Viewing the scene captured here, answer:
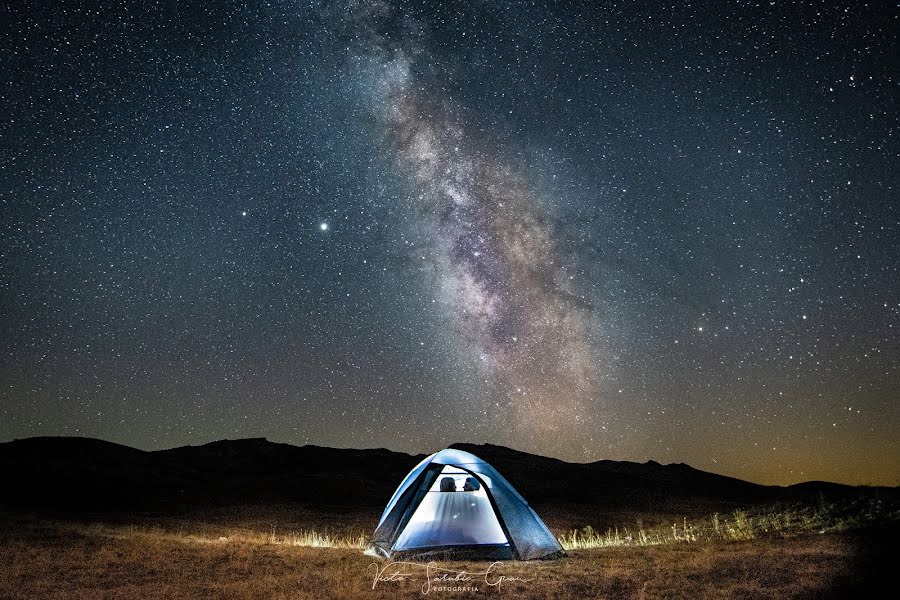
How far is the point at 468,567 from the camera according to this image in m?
9.40

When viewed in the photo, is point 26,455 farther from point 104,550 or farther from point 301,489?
point 104,550

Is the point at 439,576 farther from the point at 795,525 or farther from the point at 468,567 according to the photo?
the point at 795,525

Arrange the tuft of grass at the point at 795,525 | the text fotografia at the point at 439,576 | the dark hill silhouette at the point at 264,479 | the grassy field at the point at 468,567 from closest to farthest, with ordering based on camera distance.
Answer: the grassy field at the point at 468,567 → the text fotografia at the point at 439,576 → the tuft of grass at the point at 795,525 → the dark hill silhouette at the point at 264,479

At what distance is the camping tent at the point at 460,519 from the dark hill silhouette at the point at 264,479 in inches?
478

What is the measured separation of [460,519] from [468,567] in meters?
1.52

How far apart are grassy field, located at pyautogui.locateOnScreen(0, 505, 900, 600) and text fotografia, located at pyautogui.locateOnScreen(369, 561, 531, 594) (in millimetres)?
18

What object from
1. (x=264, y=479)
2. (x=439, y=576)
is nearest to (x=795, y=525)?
(x=439, y=576)

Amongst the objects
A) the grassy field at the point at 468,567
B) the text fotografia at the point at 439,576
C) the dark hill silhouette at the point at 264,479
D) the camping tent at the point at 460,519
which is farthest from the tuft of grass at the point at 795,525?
the dark hill silhouette at the point at 264,479

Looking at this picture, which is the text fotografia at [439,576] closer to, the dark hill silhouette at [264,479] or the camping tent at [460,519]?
the camping tent at [460,519]

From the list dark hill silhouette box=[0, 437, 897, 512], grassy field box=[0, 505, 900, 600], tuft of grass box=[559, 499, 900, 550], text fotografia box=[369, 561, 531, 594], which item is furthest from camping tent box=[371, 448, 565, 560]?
dark hill silhouette box=[0, 437, 897, 512]

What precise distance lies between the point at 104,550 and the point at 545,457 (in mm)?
47499

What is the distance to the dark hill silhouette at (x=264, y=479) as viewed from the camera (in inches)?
958

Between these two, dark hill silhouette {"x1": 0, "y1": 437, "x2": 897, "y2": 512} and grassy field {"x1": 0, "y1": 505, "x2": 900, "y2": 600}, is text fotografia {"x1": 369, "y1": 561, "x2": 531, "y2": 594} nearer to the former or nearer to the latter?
grassy field {"x1": 0, "y1": 505, "x2": 900, "y2": 600}

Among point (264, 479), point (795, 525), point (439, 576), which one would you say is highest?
point (264, 479)
